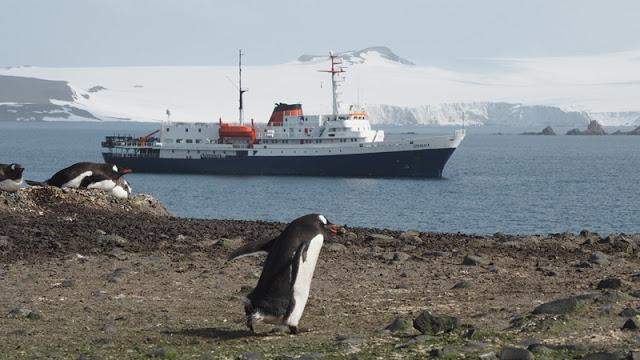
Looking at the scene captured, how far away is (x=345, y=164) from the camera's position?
71.6 meters

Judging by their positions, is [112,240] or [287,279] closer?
[287,279]

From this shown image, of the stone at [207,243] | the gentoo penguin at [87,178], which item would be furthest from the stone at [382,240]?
the gentoo penguin at [87,178]

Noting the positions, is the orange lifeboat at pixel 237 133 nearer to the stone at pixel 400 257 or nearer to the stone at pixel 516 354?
the stone at pixel 400 257

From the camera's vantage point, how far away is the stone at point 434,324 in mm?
10086

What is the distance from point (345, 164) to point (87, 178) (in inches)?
1972

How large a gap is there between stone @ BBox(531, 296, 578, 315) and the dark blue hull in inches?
2369

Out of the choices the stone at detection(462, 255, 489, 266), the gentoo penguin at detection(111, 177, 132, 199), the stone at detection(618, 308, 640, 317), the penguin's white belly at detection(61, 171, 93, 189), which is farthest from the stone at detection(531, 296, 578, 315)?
the penguin's white belly at detection(61, 171, 93, 189)

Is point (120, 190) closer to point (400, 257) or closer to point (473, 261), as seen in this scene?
point (400, 257)

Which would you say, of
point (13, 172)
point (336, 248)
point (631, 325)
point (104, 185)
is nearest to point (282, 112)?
point (104, 185)

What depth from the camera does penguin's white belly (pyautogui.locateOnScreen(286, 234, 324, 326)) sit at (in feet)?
34.4

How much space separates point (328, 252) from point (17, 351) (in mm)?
7106

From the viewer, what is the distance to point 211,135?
77.4 metres

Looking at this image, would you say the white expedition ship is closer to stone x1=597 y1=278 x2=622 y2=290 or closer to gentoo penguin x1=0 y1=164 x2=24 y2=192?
gentoo penguin x1=0 y1=164 x2=24 y2=192

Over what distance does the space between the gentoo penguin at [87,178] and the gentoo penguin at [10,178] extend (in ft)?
3.61
